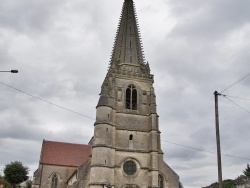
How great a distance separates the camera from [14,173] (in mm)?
51188

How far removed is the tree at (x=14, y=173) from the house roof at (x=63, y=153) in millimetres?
6084

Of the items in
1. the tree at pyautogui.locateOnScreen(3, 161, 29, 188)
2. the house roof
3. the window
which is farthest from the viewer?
the tree at pyautogui.locateOnScreen(3, 161, 29, 188)

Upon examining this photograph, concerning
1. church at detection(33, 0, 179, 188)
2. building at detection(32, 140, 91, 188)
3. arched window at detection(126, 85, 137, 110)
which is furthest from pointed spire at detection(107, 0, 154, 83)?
building at detection(32, 140, 91, 188)

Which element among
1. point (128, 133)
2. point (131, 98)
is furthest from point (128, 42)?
point (128, 133)

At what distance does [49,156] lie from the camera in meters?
49.2

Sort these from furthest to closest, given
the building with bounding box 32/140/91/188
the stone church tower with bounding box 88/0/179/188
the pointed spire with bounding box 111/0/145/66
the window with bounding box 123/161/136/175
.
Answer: the building with bounding box 32/140/91/188 → the pointed spire with bounding box 111/0/145/66 → the window with bounding box 123/161/136/175 → the stone church tower with bounding box 88/0/179/188

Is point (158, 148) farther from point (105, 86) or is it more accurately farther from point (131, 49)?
point (131, 49)

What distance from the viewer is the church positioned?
3416 cm

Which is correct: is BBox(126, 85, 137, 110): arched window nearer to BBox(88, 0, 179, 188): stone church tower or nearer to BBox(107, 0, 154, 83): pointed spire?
BBox(88, 0, 179, 188): stone church tower

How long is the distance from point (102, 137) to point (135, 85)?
9.06 m

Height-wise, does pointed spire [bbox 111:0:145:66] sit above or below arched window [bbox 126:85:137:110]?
above

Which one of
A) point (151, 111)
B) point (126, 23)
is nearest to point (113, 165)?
point (151, 111)

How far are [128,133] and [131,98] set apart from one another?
4.92 m

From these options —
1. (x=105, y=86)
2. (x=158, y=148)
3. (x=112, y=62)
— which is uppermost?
(x=112, y=62)
